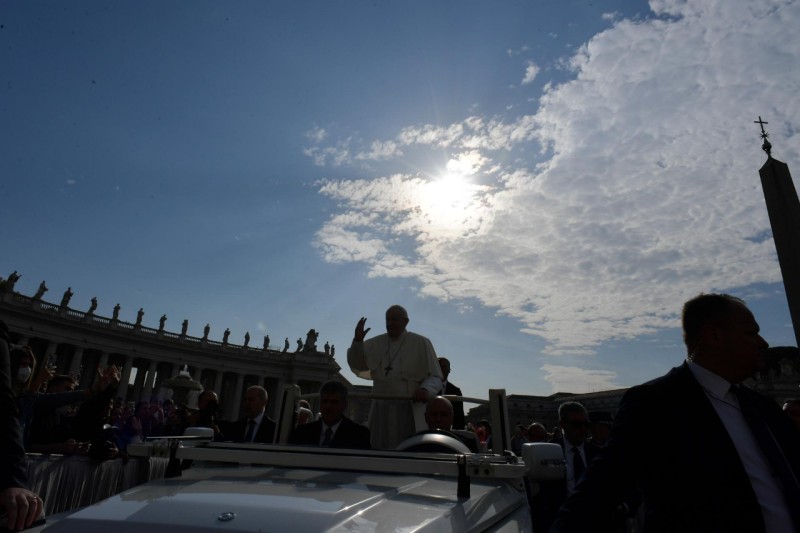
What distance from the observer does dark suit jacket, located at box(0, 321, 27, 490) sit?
6.33 feet

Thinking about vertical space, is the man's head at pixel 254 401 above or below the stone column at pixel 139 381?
below

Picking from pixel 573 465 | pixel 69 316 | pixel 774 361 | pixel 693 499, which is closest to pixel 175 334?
pixel 69 316

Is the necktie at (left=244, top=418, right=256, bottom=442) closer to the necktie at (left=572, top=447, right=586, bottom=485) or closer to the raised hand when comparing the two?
the raised hand

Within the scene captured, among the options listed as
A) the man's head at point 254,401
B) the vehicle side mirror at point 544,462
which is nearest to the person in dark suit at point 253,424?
the man's head at point 254,401

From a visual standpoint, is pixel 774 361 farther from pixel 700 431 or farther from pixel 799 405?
pixel 700 431

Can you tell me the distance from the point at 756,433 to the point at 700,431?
0.24 meters

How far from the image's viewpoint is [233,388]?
64.5m

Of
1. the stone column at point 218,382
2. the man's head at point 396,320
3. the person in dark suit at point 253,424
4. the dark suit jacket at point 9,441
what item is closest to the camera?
the dark suit jacket at point 9,441

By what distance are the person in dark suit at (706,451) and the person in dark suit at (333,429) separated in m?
2.90

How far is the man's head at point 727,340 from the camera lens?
219 centimetres

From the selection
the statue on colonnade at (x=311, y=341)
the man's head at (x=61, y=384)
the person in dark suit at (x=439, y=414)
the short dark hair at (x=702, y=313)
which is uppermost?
the statue on colonnade at (x=311, y=341)

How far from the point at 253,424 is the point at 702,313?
20.5 ft

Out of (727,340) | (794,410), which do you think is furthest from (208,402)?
(794,410)

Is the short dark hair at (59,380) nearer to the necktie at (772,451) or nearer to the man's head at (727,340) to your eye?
the man's head at (727,340)
